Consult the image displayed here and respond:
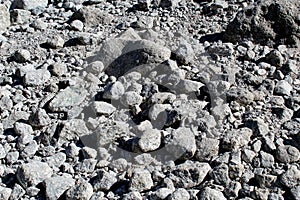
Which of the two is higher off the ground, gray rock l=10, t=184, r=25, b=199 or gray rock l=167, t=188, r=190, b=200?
gray rock l=167, t=188, r=190, b=200

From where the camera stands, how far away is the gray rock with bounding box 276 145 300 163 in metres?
2.69

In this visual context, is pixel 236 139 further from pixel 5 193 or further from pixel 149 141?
pixel 5 193

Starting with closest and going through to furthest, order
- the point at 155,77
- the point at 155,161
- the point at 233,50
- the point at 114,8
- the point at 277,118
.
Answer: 1. the point at 155,161
2. the point at 277,118
3. the point at 155,77
4. the point at 233,50
5. the point at 114,8

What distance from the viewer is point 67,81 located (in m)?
3.19

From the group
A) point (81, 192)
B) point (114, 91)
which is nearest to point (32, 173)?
point (81, 192)

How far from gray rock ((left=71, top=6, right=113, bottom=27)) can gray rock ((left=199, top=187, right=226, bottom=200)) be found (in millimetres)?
1523

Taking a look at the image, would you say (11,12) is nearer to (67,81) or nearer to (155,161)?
(67,81)

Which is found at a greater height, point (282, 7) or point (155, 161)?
point (282, 7)

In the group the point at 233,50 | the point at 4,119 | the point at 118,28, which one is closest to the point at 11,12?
the point at 118,28

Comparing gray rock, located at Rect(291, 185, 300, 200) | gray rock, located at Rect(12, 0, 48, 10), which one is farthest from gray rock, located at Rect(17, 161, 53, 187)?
gray rock, located at Rect(12, 0, 48, 10)

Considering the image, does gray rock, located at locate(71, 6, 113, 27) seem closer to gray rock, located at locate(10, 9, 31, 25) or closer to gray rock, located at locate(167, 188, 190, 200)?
gray rock, located at locate(10, 9, 31, 25)

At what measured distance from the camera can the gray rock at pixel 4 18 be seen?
377cm

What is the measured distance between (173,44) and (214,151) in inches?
33.7

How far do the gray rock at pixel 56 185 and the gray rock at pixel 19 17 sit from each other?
58.2 inches
